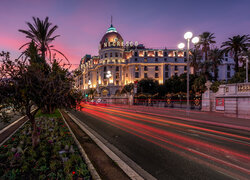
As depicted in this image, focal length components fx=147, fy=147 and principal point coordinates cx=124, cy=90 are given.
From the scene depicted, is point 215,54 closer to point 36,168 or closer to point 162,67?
point 162,67

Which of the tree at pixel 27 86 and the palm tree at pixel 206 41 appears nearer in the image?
the tree at pixel 27 86

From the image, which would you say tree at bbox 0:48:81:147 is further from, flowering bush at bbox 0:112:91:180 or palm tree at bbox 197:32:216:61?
palm tree at bbox 197:32:216:61

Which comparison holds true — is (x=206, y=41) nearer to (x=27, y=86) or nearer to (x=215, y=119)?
(x=215, y=119)

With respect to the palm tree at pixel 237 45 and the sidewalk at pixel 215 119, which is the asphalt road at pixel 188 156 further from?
the palm tree at pixel 237 45

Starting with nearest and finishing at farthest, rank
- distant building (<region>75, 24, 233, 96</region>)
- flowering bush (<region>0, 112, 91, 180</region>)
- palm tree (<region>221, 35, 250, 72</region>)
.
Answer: flowering bush (<region>0, 112, 91, 180</region>) < palm tree (<region>221, 35, 250, 72</region>) < distant building (<region>75, 24, 233, 96</region>)

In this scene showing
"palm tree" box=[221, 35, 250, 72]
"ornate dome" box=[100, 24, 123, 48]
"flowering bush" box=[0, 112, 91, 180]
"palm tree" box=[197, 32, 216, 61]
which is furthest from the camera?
"ornate dome" box=[100, 24, 123, 48]

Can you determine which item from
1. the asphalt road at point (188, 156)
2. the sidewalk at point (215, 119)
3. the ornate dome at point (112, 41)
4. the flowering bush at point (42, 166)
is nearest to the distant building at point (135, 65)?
the ornate dome at point (112, 41)

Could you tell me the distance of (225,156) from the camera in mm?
5492

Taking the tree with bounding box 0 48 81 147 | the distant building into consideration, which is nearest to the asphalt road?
the tree with bounding box 0 48 81 147

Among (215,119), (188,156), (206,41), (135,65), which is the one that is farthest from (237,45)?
(135,65)

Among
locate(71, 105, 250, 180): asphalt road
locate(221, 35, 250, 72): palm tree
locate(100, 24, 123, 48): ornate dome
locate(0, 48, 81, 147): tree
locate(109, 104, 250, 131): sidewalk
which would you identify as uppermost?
locate(100, 24, 123, 48): ornate dome

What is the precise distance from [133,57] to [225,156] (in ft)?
252

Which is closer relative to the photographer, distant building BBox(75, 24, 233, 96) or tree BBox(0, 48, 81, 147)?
tree BBox(0, 48, 81, 147)

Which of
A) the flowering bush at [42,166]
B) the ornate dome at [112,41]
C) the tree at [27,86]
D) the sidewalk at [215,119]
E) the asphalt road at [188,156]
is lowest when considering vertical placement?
the sidewalk at [215,119]
